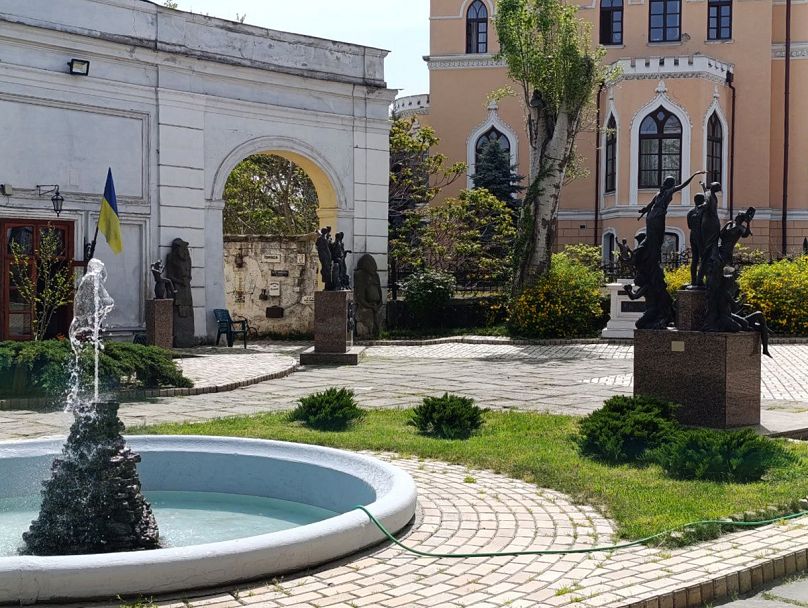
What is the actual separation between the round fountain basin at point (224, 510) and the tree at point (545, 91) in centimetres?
1835

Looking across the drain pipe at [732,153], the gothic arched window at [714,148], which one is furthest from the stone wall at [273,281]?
the drain pipe at [732,153]

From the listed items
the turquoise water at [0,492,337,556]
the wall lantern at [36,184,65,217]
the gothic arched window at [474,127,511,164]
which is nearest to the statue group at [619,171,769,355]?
the turquoise water at [0,492,337,556]

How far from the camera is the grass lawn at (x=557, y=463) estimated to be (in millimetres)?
6473

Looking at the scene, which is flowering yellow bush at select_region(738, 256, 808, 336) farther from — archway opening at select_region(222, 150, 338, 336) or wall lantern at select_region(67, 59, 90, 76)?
wall lantern at select_region(67, 59, 90, 76)

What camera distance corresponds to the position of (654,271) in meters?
10.9

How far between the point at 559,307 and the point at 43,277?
1180cm

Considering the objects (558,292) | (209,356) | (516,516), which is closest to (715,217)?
(516,516)

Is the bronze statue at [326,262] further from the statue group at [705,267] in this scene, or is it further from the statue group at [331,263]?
the statue group at [705,267]

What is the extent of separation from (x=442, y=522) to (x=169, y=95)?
54.4 ft

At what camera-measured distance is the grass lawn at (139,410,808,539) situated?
6.47 metres

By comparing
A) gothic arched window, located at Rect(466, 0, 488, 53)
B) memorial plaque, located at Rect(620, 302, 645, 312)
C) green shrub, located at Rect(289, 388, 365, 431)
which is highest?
gothic arched window, located at Rect(466, 0, 488, 53)

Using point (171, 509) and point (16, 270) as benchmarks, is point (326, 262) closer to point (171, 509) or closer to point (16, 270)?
point (16, 270)

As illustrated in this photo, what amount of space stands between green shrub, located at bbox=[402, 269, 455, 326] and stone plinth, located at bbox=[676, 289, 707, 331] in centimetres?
1501

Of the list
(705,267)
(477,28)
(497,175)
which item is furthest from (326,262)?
(477,28)
